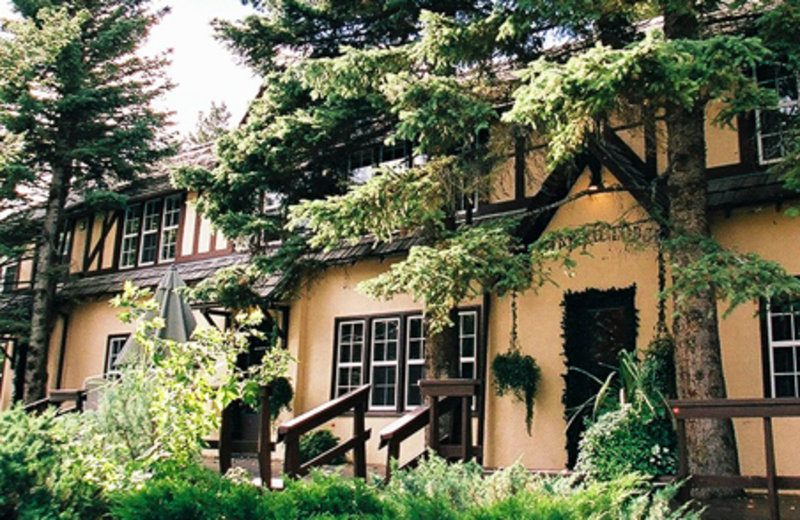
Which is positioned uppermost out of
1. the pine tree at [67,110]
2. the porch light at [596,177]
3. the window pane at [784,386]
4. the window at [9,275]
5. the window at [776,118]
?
the pine tree at [67,110]

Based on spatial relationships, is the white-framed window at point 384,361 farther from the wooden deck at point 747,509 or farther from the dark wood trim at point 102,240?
the dark wood trim at point 102,240

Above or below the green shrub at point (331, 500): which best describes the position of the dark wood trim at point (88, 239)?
above

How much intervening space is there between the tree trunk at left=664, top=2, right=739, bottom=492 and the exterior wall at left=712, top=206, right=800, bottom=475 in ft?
4.25

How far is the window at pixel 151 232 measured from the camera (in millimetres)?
18750

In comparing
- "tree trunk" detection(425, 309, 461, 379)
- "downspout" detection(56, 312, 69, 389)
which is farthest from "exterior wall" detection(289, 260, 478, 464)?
"downspout" detection(56, 312, 69, 389)

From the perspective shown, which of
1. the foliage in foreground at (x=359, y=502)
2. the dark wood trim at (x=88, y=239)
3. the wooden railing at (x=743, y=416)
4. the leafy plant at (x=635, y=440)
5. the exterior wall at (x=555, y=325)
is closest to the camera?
the foliage in foreground at (x=359, y=502)

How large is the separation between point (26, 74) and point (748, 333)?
51.4 feet

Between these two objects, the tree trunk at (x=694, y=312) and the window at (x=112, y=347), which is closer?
the tree trunk at (x=694, y=312)

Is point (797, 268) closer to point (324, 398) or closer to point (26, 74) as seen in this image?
point (324, 398)

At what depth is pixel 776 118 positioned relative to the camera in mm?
9875

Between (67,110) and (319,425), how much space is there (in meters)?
13.0

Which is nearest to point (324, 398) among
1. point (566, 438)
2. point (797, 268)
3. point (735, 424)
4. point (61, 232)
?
point (566, 438)

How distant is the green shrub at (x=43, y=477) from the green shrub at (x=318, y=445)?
744 cm

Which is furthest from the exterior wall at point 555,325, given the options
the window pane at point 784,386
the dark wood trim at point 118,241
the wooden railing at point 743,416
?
the dark wood trim at point 118,241
